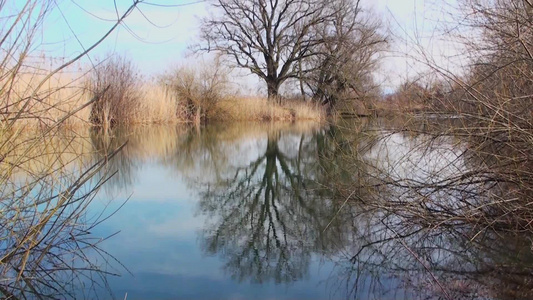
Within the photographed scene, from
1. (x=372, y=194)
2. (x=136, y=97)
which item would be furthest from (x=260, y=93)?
(x=372, y=194)

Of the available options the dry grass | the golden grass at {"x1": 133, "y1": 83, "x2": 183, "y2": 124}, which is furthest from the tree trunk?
the dry grass

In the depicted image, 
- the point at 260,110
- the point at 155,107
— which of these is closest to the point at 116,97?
the point at 155,107

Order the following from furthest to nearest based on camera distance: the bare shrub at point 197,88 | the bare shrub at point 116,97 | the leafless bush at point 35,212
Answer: the bare shrub at point 197,88 → the bare shrub at point 116,97 → the leafless bush at point 35,212

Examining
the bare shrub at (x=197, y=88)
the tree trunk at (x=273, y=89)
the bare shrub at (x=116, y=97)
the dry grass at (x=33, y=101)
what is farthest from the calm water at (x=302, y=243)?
the tree trunk at (x=273, y=89)

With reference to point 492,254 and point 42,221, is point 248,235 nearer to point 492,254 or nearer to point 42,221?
point 42,221

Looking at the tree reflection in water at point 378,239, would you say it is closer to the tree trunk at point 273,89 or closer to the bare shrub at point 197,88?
the bare shrub at point 197,88

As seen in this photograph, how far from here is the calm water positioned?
2064 mm

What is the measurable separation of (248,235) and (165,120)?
12.5 meters

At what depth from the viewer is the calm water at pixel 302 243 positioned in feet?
6.77

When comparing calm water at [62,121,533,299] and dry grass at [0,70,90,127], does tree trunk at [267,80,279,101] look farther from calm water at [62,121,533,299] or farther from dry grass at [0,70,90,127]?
dry grass at [0,70,90,127]

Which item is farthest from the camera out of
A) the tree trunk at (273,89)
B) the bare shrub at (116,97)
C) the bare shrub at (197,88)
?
the tree trunk at (273,89)

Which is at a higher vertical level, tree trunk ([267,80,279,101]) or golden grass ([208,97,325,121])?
tree trunk ([267,80,279,101])

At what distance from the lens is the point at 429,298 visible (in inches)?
75.4

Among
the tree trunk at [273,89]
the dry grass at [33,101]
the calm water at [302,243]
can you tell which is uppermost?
the tree trunk at [273,89]
